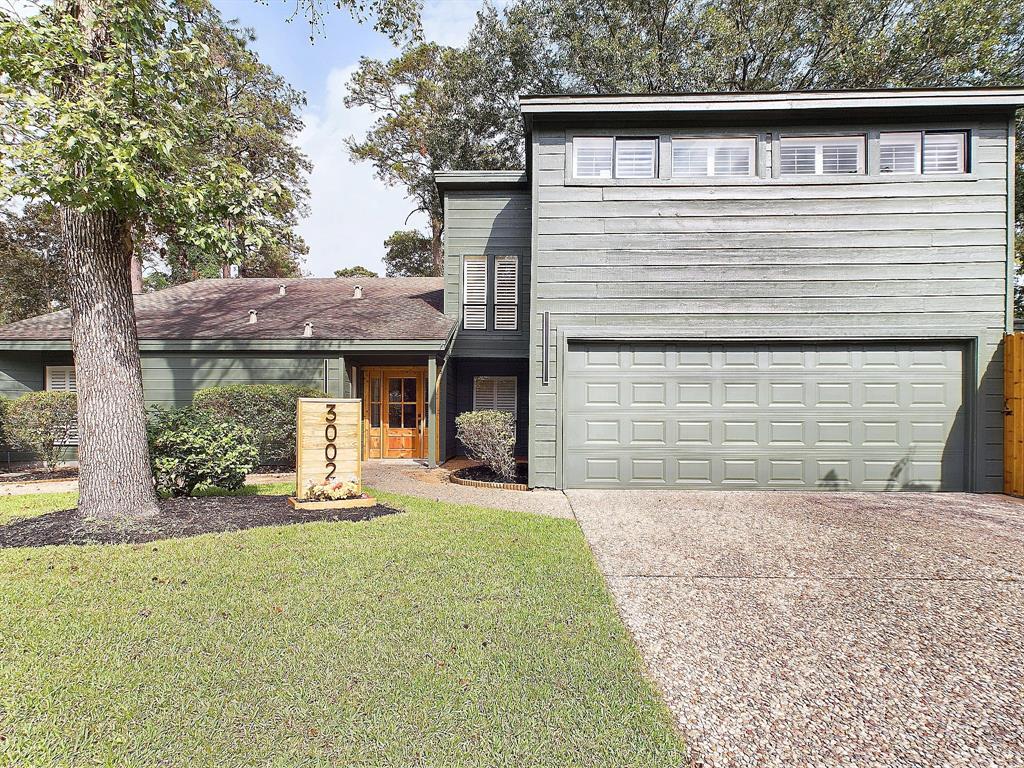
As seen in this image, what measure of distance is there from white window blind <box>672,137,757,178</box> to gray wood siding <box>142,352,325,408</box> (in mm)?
7425

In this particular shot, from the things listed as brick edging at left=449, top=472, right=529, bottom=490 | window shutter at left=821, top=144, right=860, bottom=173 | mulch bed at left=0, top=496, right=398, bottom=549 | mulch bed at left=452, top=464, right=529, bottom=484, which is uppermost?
window shutter at left=821, top=144, right=860, bottom=173

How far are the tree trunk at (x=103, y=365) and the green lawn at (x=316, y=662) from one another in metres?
0.88

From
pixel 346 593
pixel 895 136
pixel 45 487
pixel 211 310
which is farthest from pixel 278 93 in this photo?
pixel 346 593

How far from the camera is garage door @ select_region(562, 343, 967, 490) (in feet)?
21.6

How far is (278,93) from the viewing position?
17.3 meters

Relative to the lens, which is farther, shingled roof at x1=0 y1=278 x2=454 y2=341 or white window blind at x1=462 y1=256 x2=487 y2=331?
Answer: white window blind at x1=462 y1=256 x2=487 y2=331

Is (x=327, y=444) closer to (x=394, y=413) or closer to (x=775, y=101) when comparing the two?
(x=394, y=413)

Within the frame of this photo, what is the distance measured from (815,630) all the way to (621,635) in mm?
1224

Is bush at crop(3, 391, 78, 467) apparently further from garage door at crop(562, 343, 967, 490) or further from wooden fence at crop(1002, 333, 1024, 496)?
wooden fence at crop(1002, 333, 1024, 496)

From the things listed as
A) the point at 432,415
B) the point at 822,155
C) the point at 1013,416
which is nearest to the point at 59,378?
the point at 432,415

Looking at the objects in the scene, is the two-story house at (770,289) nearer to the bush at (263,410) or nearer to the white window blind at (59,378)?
the bush at (263,410)

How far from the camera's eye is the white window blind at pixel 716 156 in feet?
22.4

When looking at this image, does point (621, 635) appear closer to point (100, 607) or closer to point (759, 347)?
point (100, 607)

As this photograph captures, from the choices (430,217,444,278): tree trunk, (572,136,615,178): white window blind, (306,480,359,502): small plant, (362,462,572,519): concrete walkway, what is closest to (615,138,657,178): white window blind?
(572,136,615,178): white window blind
